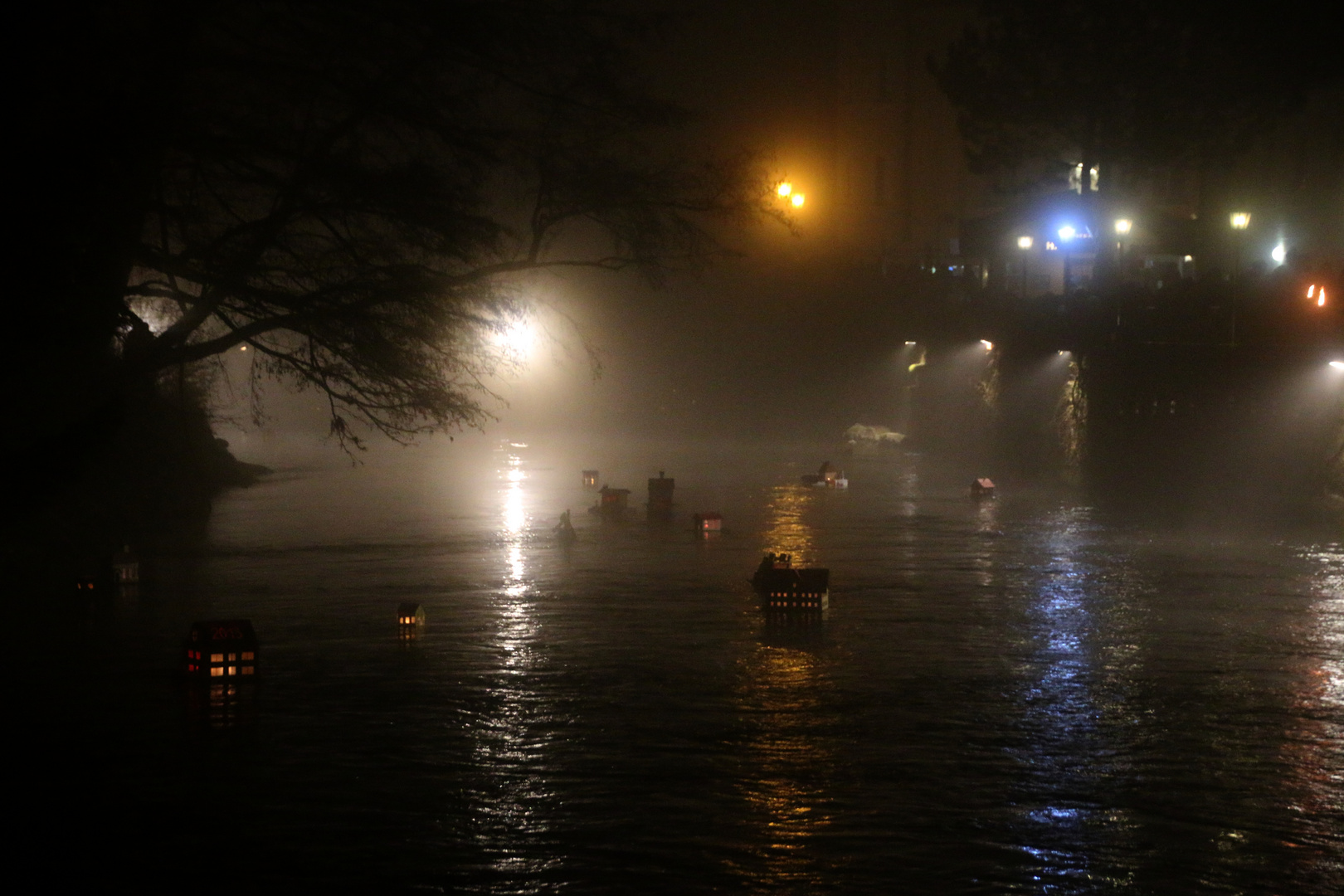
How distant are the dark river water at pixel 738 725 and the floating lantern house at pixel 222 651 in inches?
11.1

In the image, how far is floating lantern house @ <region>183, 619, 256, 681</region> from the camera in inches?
460

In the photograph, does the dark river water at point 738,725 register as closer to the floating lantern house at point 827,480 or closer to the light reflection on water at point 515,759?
the light reflection on water at point 515,759

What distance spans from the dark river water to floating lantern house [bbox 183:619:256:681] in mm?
282

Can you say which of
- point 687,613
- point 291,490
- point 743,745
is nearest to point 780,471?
point 291,490

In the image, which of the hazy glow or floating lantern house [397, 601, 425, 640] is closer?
the hazy glow

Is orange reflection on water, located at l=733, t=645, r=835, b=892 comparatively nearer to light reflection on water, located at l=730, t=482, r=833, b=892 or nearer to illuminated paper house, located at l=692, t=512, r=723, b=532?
light reflection on water, located at l=730, t=482, r=833, b=892

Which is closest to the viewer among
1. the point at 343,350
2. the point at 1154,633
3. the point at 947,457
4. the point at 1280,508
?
the point at 343,350

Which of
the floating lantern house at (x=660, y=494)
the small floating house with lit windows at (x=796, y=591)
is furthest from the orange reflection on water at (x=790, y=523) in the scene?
the small floating house with lit windows at (x=796, y=591)

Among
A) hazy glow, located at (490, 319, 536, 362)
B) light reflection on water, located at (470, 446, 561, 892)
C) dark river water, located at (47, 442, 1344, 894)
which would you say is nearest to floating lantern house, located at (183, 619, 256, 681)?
dark river water, located at (47, 442, 1344, 894)

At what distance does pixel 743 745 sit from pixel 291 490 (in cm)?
2344

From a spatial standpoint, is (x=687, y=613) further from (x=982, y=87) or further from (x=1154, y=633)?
(x=982, y=87)

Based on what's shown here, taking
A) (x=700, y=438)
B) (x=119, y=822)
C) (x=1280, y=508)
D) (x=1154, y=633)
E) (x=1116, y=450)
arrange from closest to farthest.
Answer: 1. (x=119, y=822)
2. (x=1154, y=633)
3. (x=1280, y=508)
4. (x=1116, y=450)
5. (x=700, y=438)

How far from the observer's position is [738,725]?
10.4m

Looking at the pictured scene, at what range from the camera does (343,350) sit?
9.55 m
